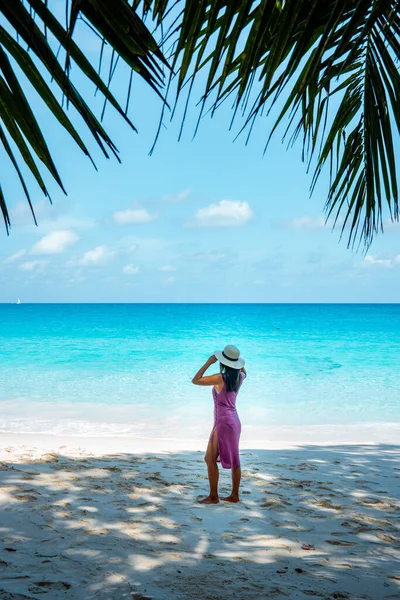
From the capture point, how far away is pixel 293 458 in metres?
6.11

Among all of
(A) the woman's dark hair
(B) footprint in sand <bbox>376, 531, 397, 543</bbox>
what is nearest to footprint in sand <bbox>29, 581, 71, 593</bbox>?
(A) the woman's dark hair

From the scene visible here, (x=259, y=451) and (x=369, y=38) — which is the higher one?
(x=369, y=38)

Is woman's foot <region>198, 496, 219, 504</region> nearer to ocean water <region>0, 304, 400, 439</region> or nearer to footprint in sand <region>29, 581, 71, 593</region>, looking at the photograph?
footprint in sand <region>29, 581, 71, 593</region>

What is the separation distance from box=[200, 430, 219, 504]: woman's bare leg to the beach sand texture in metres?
Answer: 0.10

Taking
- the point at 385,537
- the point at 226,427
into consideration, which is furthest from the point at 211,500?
the point at 385,537

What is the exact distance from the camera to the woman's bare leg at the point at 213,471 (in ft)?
13.9

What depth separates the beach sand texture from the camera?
109 inches

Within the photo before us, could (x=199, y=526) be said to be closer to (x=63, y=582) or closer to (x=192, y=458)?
(x=63, y=582)

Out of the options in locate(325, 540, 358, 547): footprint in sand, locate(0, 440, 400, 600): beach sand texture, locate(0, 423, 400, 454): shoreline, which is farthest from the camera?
locate(0, 423, 400, 454): shoreline

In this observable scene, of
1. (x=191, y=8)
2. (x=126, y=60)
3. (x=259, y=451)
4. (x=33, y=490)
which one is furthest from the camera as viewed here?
(x=259, y=451)

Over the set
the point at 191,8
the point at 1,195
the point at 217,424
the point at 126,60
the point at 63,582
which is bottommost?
the point at 63,582

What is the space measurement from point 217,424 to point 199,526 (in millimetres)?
789

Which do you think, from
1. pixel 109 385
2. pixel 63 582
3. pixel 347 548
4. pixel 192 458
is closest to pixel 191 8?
pixel 63 582

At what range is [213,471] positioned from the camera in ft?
13.9
